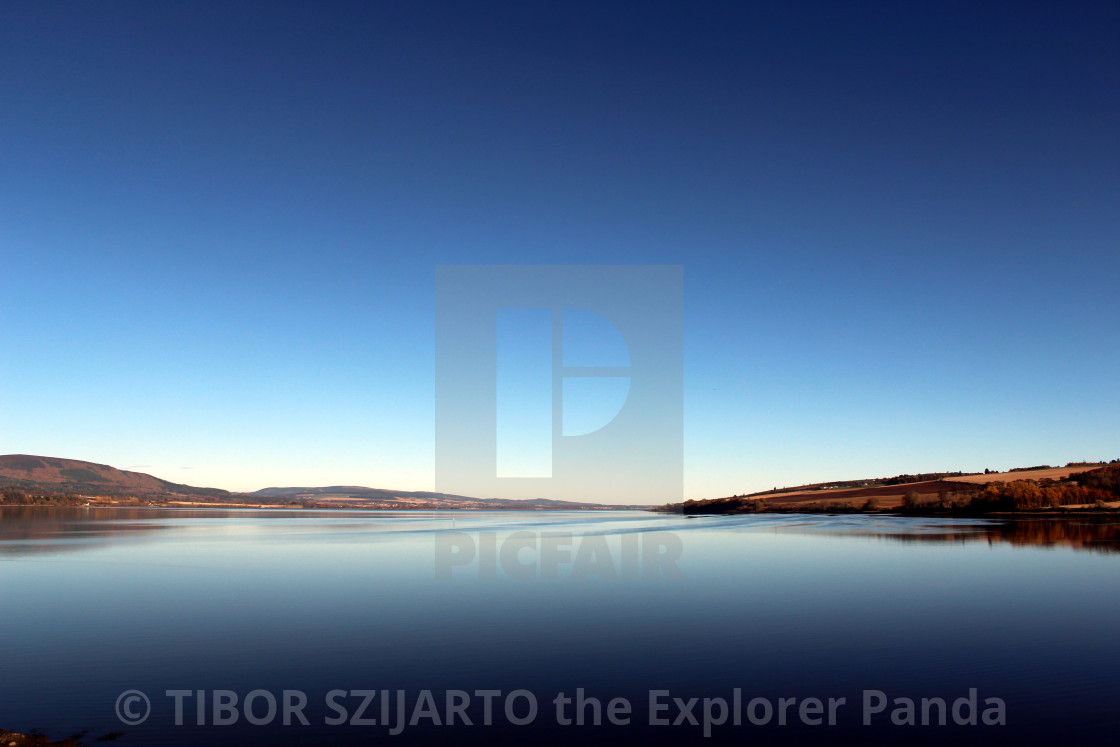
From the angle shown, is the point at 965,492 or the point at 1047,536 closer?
the point at 1047,536

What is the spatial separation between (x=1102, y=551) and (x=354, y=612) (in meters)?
31.4

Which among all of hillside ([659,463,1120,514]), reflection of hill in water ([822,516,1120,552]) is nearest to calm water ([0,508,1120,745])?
reflection of hill in water ([822,516,1120,552])

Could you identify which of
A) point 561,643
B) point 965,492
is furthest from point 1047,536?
point 965,492

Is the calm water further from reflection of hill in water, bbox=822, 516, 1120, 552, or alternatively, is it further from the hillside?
the hillside

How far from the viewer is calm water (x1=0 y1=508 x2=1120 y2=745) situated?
8320 mm

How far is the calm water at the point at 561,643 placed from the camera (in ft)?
27.3

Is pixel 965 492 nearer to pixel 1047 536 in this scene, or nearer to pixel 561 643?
pixel 1047 536

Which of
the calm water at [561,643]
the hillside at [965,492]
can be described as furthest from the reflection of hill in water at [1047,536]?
the hillside at [965,492]

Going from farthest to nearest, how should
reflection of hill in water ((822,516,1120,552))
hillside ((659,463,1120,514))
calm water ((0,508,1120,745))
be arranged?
hillside ((659,463,1120,514))
reflection of hill in water ((822,516,1120,552))
calm water ((0,508,1120,745))

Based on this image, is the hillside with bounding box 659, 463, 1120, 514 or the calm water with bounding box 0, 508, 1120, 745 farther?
the hillside with bounding box 659, 463, 1120, 514

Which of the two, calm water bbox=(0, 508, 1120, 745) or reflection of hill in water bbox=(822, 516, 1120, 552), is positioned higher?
calm water bbox=(0, 508, 1120, 745)

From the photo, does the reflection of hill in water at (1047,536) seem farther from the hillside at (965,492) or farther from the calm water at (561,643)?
the hillside at (965,492)

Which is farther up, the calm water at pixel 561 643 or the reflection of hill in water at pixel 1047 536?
the calm water at pixel 561 643

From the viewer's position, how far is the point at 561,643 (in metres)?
12.6
